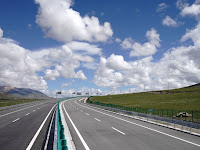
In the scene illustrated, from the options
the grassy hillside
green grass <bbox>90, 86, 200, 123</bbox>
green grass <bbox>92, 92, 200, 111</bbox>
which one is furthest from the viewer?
the grassy hillside

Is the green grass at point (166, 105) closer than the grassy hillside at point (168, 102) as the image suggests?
Yes

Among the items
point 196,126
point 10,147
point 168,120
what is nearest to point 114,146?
point 10,147

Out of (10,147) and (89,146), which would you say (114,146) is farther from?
(10,147)

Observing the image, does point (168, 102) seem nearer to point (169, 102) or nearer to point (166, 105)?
point (169, 102)

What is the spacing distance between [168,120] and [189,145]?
7.66 m

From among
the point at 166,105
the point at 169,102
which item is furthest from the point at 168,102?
the point at 166,105

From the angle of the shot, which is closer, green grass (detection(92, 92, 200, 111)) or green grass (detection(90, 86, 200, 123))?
green grass (detection(90, 86, 200, 123))

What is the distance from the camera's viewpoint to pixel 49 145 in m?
11.6

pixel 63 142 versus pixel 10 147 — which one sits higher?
pixel 63 142

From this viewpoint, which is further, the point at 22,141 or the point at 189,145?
the point at 22,141

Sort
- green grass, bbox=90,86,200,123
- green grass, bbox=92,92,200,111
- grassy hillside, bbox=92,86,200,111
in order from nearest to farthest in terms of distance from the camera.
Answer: green grass, bbox=90,86,200,123
green grass, bbox=92,92,200,111
grassy hillside, bbox=92,86,200,111

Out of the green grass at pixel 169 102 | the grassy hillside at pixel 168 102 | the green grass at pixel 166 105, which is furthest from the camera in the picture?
the grassy hillside at pixel 168 102


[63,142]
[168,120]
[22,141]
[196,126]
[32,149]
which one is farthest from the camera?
[168,120]

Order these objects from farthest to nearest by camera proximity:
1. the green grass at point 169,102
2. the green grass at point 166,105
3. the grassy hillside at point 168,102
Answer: the grassy hillside at point 168,102
the green grass at point 169,102
the green grass at point 166,105
